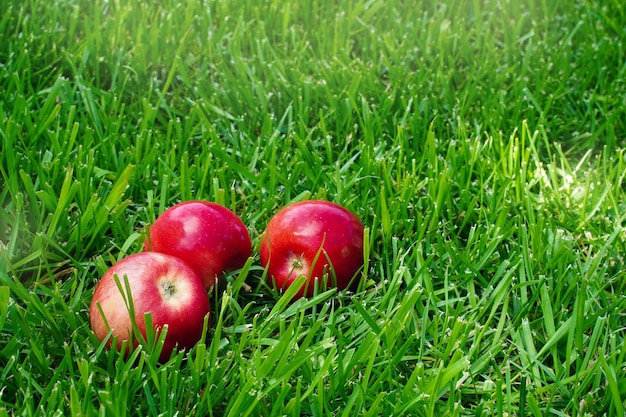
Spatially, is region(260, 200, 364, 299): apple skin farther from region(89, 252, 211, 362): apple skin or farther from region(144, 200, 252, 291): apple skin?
region(89, 252, 211, 362): apple skin

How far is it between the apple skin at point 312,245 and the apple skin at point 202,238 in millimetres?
110

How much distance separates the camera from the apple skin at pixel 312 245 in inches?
90.8

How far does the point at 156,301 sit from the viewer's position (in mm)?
2031

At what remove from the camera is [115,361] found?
6.79 ft

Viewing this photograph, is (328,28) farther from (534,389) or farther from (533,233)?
(534,389)

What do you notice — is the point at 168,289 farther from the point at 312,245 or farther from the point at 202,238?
the point at 312,245

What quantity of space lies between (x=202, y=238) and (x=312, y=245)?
12.6 inches

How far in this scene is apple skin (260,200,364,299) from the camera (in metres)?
2.31

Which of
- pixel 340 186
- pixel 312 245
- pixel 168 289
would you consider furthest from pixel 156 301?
pixel 340 186

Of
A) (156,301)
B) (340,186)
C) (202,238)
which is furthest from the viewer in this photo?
(340,186)

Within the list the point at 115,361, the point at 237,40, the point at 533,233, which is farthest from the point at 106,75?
the point at 533,233

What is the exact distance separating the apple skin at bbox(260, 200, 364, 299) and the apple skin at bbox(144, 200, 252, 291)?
110 mm

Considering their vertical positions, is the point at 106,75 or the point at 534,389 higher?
the point at 106,75

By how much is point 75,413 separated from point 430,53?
2.56 metres
